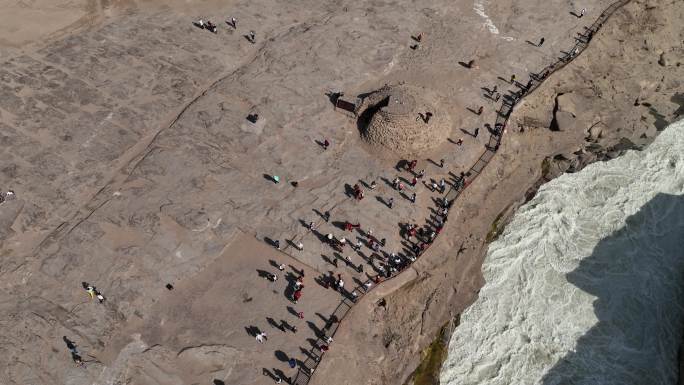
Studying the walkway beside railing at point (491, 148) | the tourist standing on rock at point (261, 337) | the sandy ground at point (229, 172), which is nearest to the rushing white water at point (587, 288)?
the sandy ground at point (229, 172)

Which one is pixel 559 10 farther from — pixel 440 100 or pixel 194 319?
pixel 194 319

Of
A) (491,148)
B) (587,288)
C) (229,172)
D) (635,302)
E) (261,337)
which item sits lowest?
(261,337)

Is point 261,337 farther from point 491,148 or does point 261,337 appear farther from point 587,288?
point 491,148

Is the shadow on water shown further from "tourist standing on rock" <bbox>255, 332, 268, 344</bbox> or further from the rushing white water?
"tourist standing on rock" <bbox>255, 332, 268, 344</bbox>

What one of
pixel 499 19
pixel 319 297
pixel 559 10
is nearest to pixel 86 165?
pixel 319 297

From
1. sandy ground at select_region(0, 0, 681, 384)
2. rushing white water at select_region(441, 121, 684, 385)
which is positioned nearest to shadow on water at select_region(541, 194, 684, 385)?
rushing white water at select_region(441, 121, 684, 385)

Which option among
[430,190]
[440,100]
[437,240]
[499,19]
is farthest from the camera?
[499,19]

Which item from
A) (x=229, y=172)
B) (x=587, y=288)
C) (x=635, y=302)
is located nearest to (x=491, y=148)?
(x=587, y=288)
